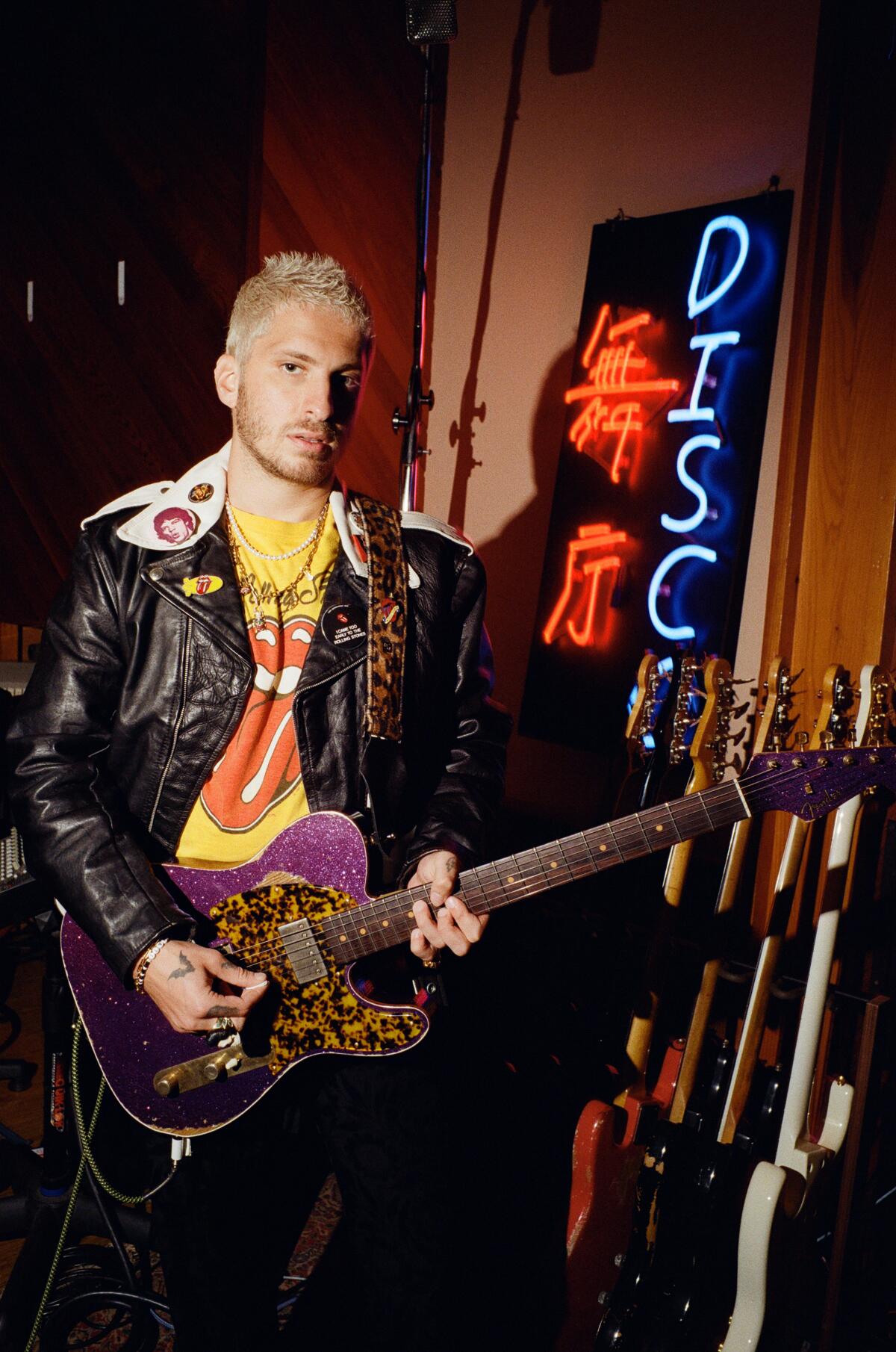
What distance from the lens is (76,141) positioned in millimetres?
4504

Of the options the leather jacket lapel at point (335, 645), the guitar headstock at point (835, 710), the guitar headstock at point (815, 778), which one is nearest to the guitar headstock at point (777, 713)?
the guitar headstock at point (835, 710)

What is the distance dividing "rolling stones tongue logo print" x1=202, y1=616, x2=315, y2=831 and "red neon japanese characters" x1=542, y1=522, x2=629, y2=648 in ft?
5.56

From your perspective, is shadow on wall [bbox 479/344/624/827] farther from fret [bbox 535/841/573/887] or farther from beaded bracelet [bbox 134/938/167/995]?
beaded bracelet [bbox 134/938/167/995]

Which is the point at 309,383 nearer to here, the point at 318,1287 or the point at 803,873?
the point at 803,873

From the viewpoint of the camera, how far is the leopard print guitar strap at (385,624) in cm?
180

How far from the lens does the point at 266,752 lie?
5.82 feet

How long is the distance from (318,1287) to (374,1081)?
0.95 m

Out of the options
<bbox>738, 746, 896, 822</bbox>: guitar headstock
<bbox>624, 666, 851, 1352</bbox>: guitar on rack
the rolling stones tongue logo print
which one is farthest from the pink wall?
the rolling stones tongue logo print

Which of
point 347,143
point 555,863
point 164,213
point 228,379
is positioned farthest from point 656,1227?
point 164,213

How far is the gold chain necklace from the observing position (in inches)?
71.2

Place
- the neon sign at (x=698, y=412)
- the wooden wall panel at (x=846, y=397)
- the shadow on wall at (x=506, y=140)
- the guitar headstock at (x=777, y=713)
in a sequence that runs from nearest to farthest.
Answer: the guitar headstock at (x=777, y=713), the wooden wall panel at (x=846, y=397), the neon sign at (x=698, y=412), the shadow on wall at (x=506, y=140)

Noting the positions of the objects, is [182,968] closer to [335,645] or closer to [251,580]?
[335,645]

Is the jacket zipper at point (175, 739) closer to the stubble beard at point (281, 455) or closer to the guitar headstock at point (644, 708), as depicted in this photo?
the stubble beard at point (281, 455)

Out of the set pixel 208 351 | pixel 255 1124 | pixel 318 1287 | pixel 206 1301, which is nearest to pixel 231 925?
pixel 255 1124
